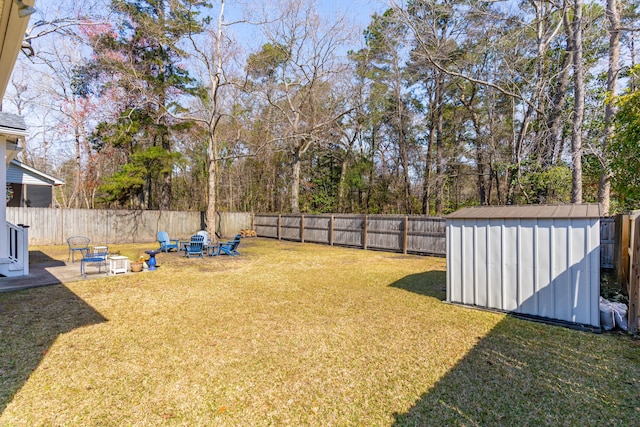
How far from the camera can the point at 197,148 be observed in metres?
20.5

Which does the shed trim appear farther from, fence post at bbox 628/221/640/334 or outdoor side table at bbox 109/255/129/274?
outdoor side table at bbox 109/255/129/274

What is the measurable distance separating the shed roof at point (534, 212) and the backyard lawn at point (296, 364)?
5.04 feet

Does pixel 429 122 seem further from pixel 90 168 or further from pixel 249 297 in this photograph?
pixel 90 168

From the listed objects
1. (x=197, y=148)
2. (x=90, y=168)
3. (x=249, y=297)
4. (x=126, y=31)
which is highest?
(x=126, y=31)

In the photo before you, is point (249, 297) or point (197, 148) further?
point (197, 148)

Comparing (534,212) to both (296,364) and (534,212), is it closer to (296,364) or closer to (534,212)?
(534,212)

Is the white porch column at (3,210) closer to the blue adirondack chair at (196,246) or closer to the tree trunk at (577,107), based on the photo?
the blue adirondack chair at (196,246)

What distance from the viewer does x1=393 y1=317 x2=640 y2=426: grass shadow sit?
231cm

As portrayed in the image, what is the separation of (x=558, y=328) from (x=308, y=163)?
20.5m

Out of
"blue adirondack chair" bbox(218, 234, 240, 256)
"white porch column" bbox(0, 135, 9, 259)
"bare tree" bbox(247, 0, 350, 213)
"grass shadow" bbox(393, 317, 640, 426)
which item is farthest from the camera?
"bare tree" bbox(247, 0, 350, 213)

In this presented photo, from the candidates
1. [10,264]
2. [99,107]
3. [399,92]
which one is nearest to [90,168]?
[99,107]

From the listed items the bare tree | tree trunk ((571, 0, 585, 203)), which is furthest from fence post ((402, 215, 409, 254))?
the bare tree

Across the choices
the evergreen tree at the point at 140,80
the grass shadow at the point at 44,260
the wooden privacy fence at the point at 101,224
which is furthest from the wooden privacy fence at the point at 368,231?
the grass shadow at the point at 44,260

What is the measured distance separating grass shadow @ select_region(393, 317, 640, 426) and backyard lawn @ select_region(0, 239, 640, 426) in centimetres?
1
